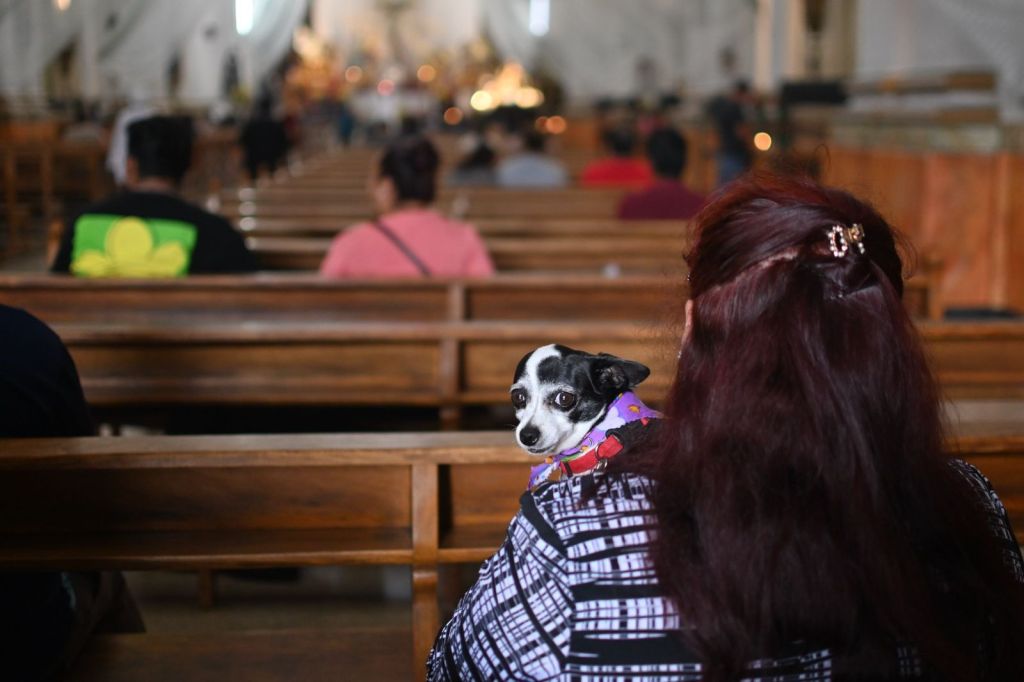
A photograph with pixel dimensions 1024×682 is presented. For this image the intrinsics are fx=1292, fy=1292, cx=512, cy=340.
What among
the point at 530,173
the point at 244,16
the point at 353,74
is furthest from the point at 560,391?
the point at 353,74

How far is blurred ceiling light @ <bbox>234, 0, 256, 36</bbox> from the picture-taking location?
13109 mm

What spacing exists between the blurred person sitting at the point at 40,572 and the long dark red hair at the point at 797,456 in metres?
0.97

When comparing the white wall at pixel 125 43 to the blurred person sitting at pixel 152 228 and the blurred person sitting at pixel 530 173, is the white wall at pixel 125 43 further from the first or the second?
the blurred person sitting at pixel 152 228

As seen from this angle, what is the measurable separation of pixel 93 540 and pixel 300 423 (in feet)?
5.09

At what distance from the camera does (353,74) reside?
25531 mm

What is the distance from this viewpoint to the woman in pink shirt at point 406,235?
380cm

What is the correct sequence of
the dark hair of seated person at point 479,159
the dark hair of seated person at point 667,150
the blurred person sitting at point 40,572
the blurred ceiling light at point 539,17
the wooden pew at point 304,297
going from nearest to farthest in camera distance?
the blurred person sitting at point 40,572, the wooden pew at point 304,297, the dark hair of seated person at point 667,150, the dark hair of seated person at point 479,159, the blurred ceiling light at point 539,17

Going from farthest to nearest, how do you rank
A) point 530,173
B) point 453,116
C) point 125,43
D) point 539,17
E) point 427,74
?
1. point 427,74
2. point 539,17
3. point 453,116
4. point 125,43
5. point 530,173

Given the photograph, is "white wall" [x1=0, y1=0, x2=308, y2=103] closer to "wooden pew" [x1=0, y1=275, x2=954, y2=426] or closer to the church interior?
the church interior

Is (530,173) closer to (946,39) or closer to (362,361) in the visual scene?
(946,39)

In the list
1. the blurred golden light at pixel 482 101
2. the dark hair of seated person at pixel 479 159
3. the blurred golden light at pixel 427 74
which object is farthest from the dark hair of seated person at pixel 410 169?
the blurred golden light at pixel 427 74

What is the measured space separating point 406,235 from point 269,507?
213 cm

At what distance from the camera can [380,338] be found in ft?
9.16

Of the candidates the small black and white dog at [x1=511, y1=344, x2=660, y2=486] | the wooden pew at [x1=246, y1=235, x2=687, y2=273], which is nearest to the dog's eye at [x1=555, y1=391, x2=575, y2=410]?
the small black and white dog at [x1=511, y1=344, x2=660, y2=486]
